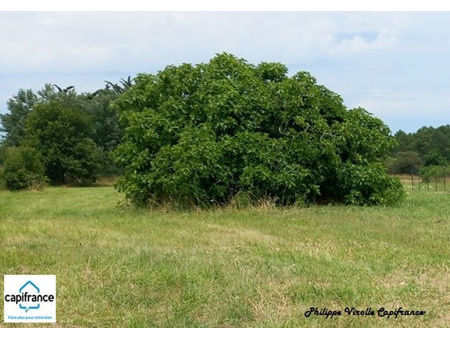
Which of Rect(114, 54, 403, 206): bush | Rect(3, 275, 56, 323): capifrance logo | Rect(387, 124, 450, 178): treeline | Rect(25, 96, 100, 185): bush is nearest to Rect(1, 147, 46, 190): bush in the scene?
Rect(25, 96, 100, 185): bush

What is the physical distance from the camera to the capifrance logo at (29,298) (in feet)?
15.0

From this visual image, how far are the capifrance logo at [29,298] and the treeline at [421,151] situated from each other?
36998 millimetres

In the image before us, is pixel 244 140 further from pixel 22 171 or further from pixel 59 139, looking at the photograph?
pixel 59 139

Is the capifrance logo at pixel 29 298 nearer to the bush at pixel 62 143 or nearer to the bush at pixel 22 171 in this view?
the bush at pixel 22 171

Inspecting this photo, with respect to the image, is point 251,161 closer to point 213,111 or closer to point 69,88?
point 213,111

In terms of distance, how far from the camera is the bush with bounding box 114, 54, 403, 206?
Answer: 13.4m

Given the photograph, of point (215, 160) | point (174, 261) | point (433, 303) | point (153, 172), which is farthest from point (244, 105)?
point (433, 303)

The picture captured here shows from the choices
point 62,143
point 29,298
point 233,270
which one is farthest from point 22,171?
point 29,298

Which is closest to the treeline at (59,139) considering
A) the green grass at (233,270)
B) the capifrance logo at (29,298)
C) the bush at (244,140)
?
the bush at (244,140)

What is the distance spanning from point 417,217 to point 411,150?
4008 centimetres

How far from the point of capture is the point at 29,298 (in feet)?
15.9

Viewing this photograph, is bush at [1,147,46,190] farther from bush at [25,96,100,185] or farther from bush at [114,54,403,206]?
bush at [114,54,403,206]

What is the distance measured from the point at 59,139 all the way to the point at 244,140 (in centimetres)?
2779

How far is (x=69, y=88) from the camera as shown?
165 ft
